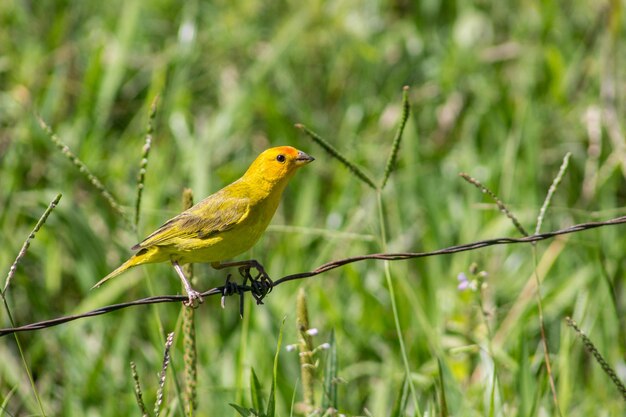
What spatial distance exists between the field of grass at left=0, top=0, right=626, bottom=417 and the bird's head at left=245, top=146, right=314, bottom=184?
880 mm

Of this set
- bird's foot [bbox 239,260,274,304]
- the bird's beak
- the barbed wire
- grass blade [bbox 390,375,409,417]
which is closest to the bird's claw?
the barbed wire

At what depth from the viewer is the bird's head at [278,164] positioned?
396 cm

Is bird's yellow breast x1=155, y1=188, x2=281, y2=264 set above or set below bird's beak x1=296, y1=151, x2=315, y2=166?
below

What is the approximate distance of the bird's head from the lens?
3959 millimetres

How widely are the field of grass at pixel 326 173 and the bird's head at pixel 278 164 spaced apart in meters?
0.88

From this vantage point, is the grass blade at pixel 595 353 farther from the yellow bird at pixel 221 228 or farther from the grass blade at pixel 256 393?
the yellow bird at pixel 221 228

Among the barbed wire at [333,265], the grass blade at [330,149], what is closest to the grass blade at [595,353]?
the barbed wire at [333,265]

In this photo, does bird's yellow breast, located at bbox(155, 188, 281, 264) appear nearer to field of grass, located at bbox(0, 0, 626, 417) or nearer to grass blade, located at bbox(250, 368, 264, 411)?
grass blade, located at bbox(250, 368, 264, 411)

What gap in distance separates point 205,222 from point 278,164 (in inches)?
17.4

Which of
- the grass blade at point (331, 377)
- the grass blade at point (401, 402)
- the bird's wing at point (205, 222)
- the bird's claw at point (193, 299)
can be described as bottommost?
the grass blade at point (401, 402)

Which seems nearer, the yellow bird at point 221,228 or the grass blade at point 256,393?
the grass blade at point 256,393

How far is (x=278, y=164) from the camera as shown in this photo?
4000 mm

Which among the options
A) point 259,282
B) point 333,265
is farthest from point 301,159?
point 333,265

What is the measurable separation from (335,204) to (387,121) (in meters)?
0.97
